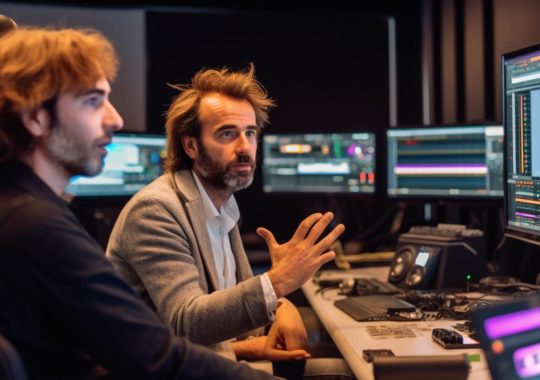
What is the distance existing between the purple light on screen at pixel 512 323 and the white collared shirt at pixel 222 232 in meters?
1.05

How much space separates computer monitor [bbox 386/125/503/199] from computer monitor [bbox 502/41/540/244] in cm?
65

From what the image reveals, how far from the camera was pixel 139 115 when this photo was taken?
427 centimetres

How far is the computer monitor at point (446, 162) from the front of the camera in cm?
261

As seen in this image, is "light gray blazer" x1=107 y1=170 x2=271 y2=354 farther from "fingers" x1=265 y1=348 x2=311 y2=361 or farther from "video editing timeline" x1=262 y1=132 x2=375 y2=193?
"video editing timeline" x1=262 y1=132 x2=375 y2=193

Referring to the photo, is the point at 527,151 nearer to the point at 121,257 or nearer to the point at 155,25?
the point at 121,257

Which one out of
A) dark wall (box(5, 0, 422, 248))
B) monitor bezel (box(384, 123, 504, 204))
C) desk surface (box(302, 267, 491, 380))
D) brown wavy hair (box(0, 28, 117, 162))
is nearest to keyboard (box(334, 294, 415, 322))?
desk surface (box(302, 267, 491, 380))

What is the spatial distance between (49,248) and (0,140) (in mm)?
230

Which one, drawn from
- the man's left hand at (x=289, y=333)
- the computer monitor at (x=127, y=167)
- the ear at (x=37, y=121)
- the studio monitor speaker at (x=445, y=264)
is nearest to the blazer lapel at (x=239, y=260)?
the man's left hand at (x=289, y=333)

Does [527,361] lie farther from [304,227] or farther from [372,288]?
[372,288]

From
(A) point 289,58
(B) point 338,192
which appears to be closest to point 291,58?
(A) point 289,58

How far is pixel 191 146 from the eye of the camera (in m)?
2.00

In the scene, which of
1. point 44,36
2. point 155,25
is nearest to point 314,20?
point 155,25

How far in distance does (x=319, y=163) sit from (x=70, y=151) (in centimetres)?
276

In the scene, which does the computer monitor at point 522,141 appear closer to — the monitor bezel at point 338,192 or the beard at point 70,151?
the beard at point 70,151
